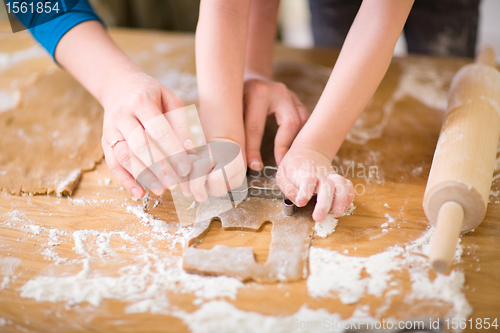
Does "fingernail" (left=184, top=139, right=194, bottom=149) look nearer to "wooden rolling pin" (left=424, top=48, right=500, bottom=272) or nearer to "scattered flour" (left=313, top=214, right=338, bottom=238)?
"scattered flour" (left=313, top=214, right=338, bottom=238)

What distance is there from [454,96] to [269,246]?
0.54 m

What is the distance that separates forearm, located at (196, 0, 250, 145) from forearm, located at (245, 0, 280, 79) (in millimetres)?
228

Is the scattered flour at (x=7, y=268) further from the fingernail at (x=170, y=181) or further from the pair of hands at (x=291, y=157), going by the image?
the pair of hands at (x=291, y=157)

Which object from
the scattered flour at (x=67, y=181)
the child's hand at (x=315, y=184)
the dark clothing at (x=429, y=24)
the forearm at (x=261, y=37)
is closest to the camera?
the child's hand at (x=315, y=184)

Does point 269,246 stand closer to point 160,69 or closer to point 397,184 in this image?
point 397,184

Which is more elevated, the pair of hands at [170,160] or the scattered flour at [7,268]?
the pair of hands at [170,160]

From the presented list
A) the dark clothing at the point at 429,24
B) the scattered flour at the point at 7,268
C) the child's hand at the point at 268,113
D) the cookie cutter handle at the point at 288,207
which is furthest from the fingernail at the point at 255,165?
the dark clothing at the point at 429,24

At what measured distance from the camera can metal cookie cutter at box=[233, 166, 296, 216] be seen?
66 cm

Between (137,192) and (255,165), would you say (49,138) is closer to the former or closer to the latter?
(137,192)

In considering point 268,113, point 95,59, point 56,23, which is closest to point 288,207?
point 268,113

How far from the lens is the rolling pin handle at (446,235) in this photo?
1.66ft

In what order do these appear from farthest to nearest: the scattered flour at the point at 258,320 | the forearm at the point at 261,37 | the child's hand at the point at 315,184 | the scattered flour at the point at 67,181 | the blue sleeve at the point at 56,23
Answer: the forearm at the point at 261,37, the blue sleeve at the point at 56,23, the scattered flour at the point at 67,181, the child's hand at the point at 315,184, the scattered flour at the point at 258,320

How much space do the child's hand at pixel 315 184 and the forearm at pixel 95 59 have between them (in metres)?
0.40

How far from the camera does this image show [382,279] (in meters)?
0.55
